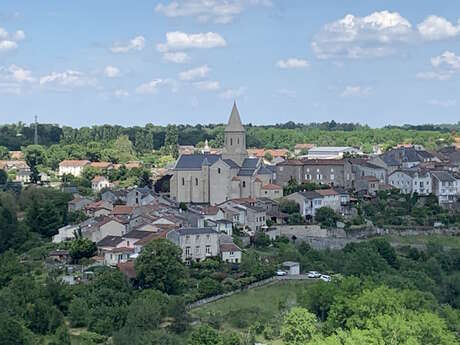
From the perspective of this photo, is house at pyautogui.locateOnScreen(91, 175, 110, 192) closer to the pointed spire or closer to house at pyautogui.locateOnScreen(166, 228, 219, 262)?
the pointed spire

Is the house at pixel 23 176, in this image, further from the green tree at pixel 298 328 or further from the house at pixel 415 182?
the green tree at pixel 298 328

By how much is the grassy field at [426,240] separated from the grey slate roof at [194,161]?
35.4 feet

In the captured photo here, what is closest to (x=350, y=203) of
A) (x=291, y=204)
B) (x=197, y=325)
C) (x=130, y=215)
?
(x=291, y=204)

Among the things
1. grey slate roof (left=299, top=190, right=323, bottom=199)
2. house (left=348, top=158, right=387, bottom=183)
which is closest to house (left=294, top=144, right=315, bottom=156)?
house (left=348, top=158, right=387, bottom=183)

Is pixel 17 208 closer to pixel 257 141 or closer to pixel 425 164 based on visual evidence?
pixel 425 164

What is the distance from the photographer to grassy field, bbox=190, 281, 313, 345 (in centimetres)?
3055

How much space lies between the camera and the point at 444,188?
166ft

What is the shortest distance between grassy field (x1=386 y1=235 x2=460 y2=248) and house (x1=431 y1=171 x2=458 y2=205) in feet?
17.0

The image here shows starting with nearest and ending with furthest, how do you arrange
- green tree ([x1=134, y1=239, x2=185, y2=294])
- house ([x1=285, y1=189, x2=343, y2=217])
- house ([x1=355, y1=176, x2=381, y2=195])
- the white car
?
green tree ([x1=134, y1=239, x2=185, y2=294]) → the white car → house ([x1=285, y1=189, x2=343, y2=217]) → house ([x1=355, y1=176, x2=381, y2=195])

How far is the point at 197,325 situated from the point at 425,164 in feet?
96.6

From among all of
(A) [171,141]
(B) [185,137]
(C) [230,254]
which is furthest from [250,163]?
(B) [185,137]

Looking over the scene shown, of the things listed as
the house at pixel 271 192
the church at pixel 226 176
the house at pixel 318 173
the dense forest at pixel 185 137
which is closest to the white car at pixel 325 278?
the house at pixel 271 192

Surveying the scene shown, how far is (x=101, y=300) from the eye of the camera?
30750 mm

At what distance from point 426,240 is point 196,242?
1370 cm
